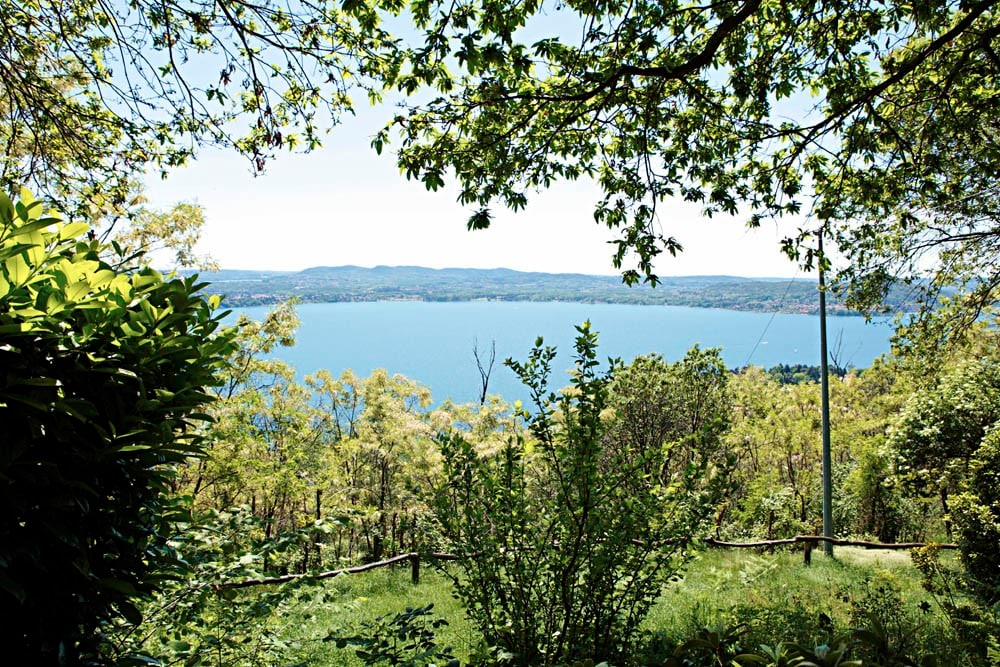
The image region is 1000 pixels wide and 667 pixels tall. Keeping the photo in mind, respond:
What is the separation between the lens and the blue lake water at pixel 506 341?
3728 inches

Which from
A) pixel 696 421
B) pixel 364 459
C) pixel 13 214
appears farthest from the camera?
pixel 364 459

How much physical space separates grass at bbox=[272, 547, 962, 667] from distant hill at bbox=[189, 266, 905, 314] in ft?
259

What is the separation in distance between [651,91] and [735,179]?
4.72ft

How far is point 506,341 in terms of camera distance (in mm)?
131375

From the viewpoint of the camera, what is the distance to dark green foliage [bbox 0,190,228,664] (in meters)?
1.17

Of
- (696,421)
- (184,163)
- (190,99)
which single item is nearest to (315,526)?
(190,99)

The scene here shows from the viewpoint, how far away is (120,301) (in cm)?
135

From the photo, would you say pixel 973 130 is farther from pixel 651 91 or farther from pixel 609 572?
pixel 609 572

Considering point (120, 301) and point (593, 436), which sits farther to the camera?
point (593, 436)

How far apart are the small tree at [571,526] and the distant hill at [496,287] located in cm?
8422

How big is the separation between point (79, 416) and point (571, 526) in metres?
2.23

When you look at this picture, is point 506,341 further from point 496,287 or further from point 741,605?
point 741,605

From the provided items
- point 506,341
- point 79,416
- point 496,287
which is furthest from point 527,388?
point 496,287

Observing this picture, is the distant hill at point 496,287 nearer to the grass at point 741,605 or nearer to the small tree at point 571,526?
the grass at point 741,605
